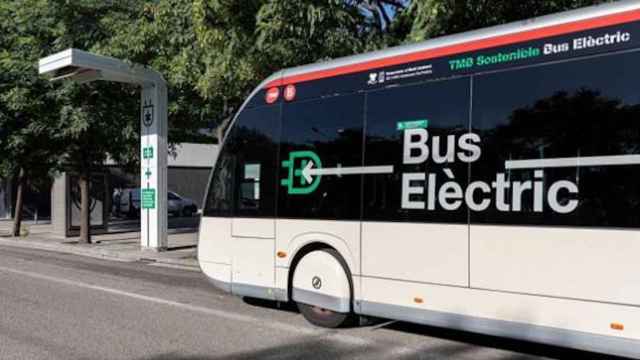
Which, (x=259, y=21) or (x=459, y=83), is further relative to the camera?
(x=259, y=21)

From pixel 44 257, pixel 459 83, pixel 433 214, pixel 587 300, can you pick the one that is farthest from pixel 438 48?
pixel 44 257

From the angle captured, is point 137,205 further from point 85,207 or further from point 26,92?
point 26,92

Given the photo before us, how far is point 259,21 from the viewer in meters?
10.1

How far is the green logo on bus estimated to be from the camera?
763 centimetres

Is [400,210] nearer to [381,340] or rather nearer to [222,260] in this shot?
[381,340]

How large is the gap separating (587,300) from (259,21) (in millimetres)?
6534

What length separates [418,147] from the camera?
664 centimetres

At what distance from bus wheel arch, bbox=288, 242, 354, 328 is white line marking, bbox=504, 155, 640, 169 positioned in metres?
2.32

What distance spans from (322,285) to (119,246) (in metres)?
12.6

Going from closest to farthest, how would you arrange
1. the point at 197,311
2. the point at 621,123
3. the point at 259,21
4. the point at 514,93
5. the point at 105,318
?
the point at 621,123, the point at 514,93, the point at 105,318, the point at 197,311, the point at 259,21

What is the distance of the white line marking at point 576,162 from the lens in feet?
17.3

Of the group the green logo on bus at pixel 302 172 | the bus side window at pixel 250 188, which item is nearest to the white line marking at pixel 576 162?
the green logo on bus at pixel 302 172

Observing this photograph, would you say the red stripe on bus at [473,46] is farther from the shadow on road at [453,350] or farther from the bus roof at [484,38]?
the shadow on road at [453,350]

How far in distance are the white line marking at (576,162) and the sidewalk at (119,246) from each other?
9.49 m
